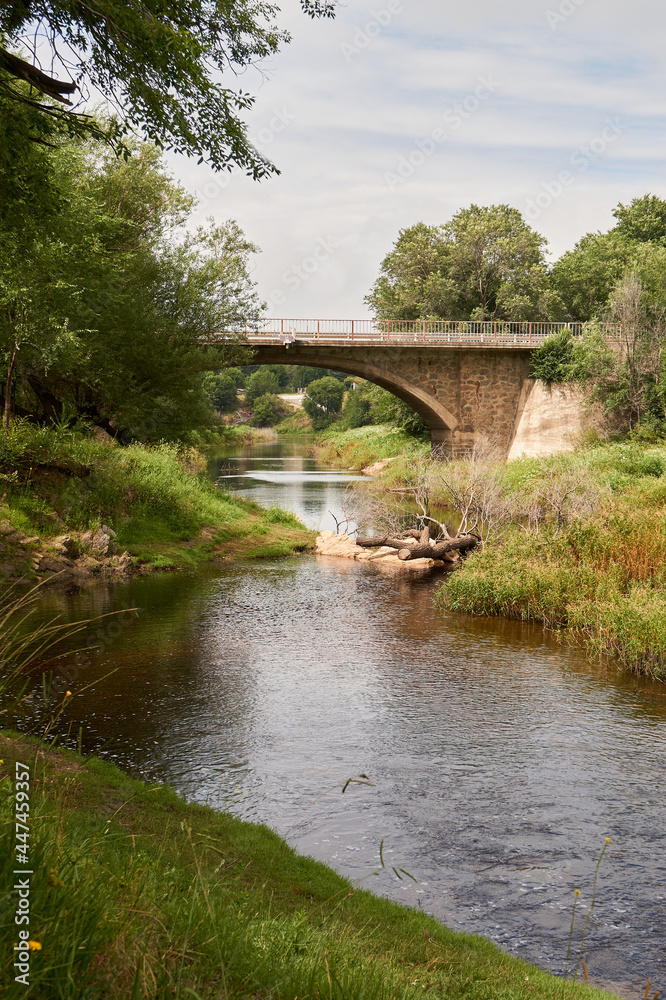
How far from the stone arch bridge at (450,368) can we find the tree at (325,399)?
5724 cm

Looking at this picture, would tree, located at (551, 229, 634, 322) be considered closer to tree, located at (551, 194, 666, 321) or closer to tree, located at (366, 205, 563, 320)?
tree, located at (551, 194, 666, 321)

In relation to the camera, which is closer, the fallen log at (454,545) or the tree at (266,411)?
the fallen log at (454,545)

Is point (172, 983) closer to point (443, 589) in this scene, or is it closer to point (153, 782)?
A: point (153, 782)

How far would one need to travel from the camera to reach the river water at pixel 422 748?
22.0ft

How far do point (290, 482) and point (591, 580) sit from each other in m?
26.8

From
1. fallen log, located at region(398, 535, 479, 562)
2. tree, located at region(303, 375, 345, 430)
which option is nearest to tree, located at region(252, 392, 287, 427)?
tree, located at region(303, 375, 345, 430)

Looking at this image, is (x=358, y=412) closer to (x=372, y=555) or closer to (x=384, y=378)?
(x=384, y=378)

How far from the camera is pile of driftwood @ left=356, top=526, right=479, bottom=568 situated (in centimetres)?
2048

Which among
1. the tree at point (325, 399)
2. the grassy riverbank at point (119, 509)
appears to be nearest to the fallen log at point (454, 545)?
the grassy riverbank at point (119, 509)

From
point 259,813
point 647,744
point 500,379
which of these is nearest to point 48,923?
point 259,813

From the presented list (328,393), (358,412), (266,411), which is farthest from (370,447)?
(266,411)

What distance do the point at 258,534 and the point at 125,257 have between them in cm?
885

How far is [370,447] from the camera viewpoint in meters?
52.5

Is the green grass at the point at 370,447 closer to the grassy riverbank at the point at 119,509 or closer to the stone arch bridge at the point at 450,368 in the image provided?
the stone arch bridge at the point at 450,368
